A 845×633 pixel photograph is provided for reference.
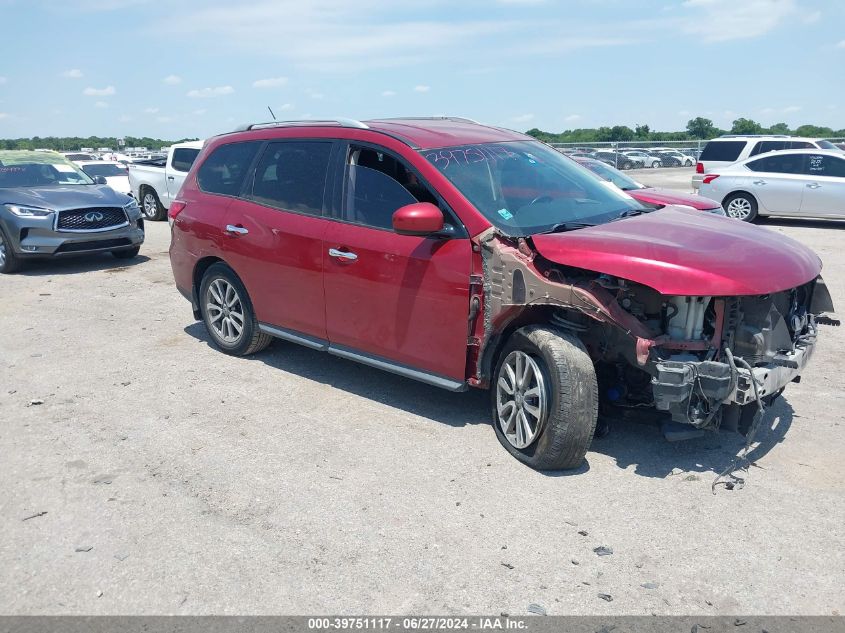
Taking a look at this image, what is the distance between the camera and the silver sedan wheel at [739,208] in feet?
52.9

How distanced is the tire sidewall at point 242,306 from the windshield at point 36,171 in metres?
6.31

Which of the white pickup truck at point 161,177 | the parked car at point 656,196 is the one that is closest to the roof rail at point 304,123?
A: the parked car at point 656,196

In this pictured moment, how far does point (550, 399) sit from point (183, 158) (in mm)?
14337

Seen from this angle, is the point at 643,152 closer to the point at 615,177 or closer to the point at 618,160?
the point at 618,160

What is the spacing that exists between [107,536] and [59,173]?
32.2ft

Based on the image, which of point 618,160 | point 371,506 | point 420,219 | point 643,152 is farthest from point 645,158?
point 371,506

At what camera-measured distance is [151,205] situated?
1798 centimetres

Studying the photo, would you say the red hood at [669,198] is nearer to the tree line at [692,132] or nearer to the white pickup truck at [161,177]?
the white pickup truck at [161,177]

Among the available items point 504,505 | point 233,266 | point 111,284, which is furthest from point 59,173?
point 504,505

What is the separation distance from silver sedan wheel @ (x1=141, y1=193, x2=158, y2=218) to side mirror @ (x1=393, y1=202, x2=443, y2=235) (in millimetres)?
14555

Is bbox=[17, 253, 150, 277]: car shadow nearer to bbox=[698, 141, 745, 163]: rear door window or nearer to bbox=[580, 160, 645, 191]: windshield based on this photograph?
bbox=[580, 160, 645, 191]: windshield

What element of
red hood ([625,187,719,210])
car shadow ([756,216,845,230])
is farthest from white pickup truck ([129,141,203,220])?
car shadow ([756,216,845,230])

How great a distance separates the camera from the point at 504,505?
13.6 ft

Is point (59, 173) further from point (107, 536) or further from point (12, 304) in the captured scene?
point (107, 536)
